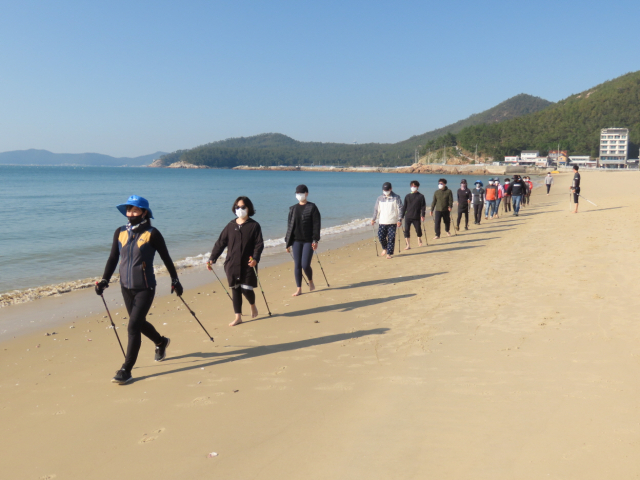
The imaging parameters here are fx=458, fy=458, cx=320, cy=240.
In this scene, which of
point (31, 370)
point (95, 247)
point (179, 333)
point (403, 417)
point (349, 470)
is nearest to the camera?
point (349, 470)

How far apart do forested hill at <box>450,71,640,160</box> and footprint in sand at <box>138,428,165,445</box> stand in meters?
173

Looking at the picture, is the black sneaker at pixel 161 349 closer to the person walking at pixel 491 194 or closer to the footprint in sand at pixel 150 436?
the footprint in sand at pixel 150 436

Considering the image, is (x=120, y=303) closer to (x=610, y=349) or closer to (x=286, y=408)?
(x=286, y=408)

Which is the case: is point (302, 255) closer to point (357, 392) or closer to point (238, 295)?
point (238, 295)

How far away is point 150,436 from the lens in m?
3.57

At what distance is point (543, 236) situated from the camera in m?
13.1

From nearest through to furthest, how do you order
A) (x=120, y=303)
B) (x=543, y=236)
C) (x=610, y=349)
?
(x=610, y=349), (x=120, y=303), (x=543, y=236)

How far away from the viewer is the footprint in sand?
3.50m

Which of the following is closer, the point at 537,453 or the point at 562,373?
the point at 537,453

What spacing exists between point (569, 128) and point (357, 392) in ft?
627

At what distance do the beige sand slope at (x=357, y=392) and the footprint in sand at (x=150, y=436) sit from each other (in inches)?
1.0

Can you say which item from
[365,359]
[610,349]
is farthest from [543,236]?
[365,359]

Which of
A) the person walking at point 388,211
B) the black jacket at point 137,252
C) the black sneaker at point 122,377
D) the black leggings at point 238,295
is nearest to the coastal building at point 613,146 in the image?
the person walking at point 388,211

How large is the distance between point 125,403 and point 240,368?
1.16 meters
